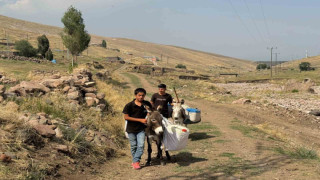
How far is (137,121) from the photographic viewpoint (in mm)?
7770

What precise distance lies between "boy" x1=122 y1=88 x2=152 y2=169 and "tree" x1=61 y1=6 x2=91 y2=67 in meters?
52.3

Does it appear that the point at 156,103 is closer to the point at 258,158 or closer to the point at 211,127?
the point at 258,158

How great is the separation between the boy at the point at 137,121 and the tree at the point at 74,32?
2059 inches

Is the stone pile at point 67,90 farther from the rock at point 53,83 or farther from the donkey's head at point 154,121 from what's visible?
the donkey's head at point 154,121

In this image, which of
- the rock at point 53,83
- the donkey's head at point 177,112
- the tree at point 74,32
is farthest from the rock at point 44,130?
the tree at point 74,32

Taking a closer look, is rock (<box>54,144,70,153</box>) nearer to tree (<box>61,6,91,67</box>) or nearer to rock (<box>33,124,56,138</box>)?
rock (<box>33,124,56,138</box>)

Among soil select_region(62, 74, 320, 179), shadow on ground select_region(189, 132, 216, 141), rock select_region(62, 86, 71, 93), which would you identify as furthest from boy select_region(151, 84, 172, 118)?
rock select_region(62, 86, 71, 93)

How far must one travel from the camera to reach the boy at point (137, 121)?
773 cm

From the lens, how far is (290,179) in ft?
21.6

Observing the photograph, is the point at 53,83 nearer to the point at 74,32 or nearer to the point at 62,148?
the point at 62,148

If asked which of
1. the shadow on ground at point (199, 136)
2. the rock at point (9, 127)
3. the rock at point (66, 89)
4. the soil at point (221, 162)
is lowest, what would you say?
the shadow on ground at point (199, 136)

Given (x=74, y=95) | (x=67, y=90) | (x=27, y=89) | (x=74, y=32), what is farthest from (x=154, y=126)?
(x=74, y=32)

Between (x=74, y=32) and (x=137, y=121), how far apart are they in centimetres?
5357

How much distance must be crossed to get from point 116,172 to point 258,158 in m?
4.26
